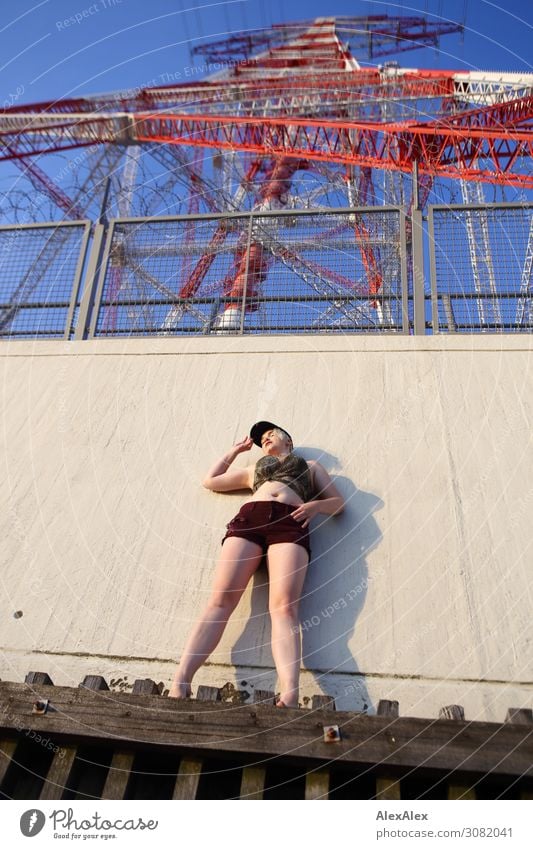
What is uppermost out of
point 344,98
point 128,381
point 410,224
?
point 344,98

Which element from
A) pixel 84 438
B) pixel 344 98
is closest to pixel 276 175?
pixel 344 98

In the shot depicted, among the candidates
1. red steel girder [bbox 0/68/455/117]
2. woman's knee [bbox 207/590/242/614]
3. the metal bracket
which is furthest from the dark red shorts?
red steel girder [bbox 0/68/455/117]

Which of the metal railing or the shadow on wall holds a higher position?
the metal railing

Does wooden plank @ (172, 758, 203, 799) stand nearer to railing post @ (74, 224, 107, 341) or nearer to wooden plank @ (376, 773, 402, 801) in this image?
wooden plank @ (376, 773, 402, 801)

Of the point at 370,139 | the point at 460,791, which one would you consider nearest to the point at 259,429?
the point at 460,791

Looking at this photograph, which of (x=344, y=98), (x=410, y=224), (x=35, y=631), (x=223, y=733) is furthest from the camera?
(x=344, y=98)

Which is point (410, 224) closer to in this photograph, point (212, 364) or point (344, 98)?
point (212, 364)

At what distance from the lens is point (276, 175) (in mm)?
18344

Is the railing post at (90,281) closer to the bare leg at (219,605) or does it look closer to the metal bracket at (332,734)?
the bare leg at (219,605)

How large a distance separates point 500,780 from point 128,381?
11.9ft

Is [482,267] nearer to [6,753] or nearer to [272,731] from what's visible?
[272,731]

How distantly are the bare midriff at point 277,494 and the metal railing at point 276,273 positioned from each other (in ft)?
5.82

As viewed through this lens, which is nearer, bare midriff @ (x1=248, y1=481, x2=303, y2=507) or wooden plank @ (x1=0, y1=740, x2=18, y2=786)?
wooden plank @ (x1=0, y1=740, x2=18, y2=786)

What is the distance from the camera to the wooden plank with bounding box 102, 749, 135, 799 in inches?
92.0
